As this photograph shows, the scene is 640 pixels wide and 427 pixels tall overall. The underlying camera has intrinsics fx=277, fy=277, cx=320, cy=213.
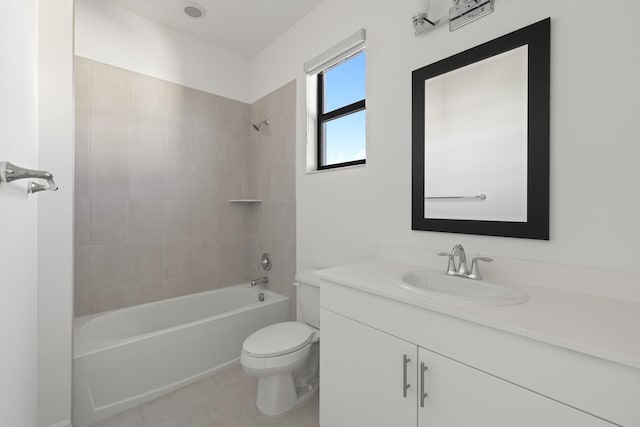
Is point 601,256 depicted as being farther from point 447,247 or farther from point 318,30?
point 318,30

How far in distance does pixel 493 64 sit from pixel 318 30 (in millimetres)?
1345

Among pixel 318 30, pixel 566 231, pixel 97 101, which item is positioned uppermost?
pixel 318 30

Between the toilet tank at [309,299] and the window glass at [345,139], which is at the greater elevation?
the window glass at [345,139]

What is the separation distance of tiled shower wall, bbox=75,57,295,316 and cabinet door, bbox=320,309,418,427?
1.10 metres

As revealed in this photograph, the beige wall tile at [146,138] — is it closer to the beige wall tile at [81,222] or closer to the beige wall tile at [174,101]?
the beige wall tile at [174,101]

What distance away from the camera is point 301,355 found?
1.56m

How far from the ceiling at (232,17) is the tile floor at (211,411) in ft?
8.86

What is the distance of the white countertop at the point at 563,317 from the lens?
644 millimetres

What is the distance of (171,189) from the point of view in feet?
7.71

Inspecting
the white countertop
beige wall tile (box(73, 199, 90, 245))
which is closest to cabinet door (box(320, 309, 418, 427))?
the white countertop

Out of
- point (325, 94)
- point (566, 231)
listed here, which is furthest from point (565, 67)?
point (325, 94)

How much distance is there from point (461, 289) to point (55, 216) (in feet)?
6.46

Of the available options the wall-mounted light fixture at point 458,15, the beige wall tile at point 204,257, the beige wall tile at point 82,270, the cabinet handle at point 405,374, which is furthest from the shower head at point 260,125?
the cabinet handle at point 405,374

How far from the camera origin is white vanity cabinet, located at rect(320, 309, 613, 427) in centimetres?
75
